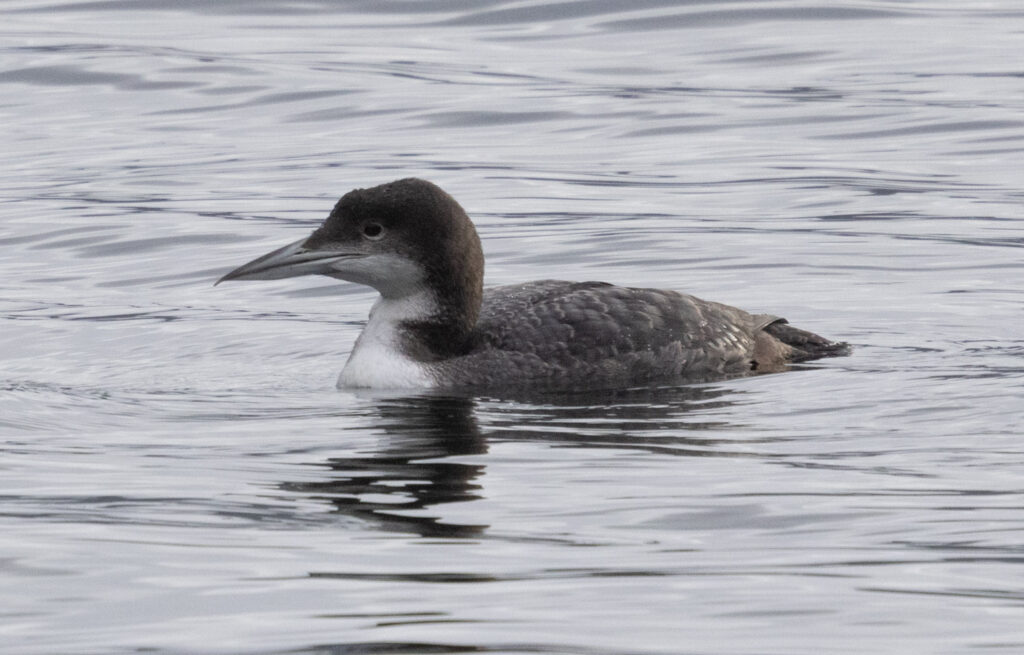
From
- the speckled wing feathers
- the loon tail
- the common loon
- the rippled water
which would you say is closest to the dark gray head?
the common loon

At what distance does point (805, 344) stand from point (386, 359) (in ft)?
6.70

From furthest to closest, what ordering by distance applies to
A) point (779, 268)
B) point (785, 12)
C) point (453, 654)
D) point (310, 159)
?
point (785, 12) < point (310, 159) < point (779, 268) < point (453, 654)

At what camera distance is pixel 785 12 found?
71.2 ft

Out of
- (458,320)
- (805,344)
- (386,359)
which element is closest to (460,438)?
(386,359)

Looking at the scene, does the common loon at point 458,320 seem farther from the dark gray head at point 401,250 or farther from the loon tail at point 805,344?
the loon tail at point 805,344

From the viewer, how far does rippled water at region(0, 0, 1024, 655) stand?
215 inches

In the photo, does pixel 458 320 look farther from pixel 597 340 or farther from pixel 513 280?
pixel 513 280

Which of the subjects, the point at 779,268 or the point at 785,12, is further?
the point at 785,12

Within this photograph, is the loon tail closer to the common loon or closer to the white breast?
the common loon

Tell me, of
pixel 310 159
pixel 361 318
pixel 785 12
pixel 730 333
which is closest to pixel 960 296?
A: pixel 730 333

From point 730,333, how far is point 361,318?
2.51 meters

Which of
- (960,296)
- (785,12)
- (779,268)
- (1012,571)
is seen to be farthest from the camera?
(785,12)

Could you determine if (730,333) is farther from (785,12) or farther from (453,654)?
(785,12)

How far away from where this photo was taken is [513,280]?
39.8ft
